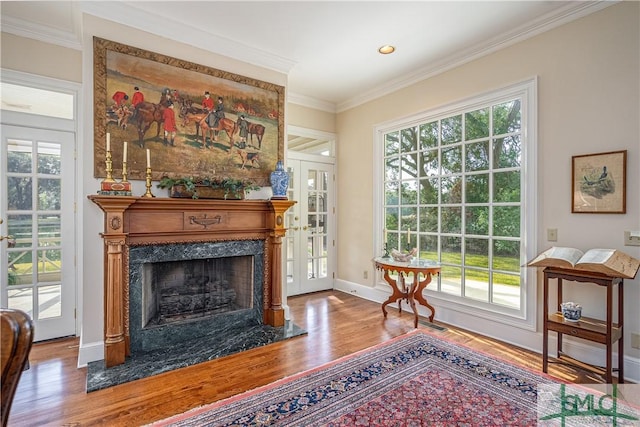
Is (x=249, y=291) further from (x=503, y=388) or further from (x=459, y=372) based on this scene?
(x=503, y=388)

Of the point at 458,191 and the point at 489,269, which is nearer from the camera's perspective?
the point at 489,269

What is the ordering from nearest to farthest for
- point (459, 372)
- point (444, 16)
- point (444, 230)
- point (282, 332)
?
point (459, 372), point (444, 16), point (282, 332), point (444, 230)

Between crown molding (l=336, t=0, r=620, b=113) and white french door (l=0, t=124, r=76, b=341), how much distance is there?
370 centimetres

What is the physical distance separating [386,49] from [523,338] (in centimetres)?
317

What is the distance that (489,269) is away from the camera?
322 centimetres

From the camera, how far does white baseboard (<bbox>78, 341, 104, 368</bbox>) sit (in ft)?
8.14

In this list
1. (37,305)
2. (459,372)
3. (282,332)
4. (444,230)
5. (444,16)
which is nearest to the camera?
(459,372)

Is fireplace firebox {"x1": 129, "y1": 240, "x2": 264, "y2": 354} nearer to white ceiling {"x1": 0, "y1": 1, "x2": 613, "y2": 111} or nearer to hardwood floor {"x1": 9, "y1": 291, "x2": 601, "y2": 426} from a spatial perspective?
hardwood floor {"x1": 9, "y1": 291, "x2": 601, "y2": 426}

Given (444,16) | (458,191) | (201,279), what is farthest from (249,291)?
(444,16)

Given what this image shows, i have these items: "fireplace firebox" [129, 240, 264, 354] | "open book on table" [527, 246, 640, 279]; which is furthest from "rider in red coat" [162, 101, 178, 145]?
Answer: "open book on table" [527, 246, 640, 279]

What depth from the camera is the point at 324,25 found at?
2.87 meters

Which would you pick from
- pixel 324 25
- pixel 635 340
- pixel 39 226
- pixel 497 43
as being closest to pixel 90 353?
pixel 39 226

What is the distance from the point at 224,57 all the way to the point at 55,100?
1.67 metres

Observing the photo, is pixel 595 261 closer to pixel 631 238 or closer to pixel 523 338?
pixel 631 238
